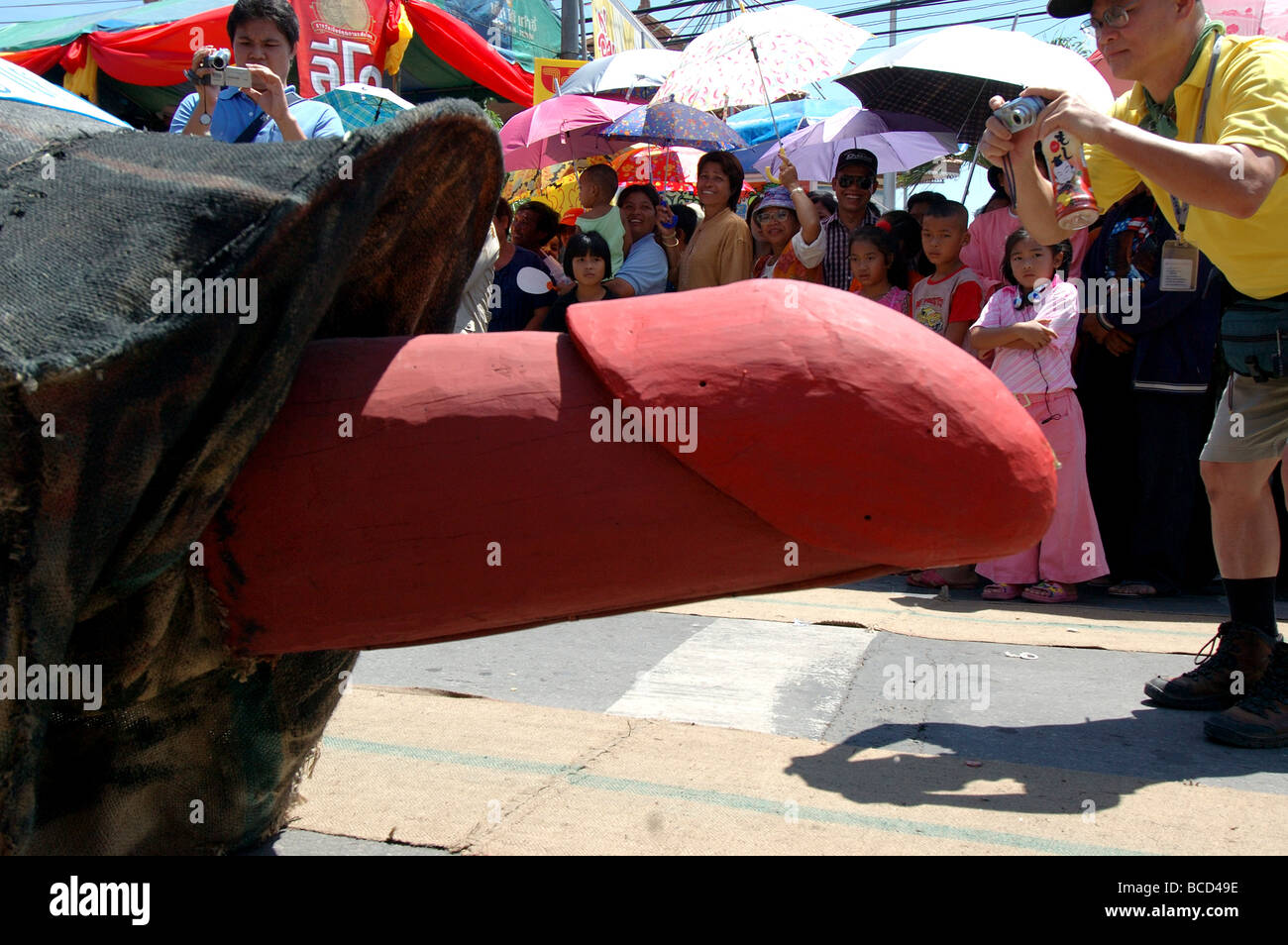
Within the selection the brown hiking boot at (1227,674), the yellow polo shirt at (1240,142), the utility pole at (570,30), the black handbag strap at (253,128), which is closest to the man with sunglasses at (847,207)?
the yellow polo shirt at (1240,142)

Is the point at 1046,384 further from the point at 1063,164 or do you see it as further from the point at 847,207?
the point at 1063,164

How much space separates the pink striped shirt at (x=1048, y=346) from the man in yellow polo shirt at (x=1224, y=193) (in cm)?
187

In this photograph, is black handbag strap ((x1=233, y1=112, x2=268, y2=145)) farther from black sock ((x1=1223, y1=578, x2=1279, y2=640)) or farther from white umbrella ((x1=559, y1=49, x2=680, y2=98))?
white umbrella ((x1=559, y1=49, x2=680, y2=98))

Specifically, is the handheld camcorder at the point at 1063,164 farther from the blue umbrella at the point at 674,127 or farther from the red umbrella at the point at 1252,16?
the blue umbrella at the point at 674,127

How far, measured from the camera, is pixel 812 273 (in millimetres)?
6422

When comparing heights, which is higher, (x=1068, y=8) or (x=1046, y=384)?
(x=1068, y=8)

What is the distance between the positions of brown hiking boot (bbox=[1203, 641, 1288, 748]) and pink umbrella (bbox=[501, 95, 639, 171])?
7.24 m

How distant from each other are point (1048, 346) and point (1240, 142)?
8.15ft

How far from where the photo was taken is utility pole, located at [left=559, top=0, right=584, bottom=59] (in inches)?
595

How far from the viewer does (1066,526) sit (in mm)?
5305

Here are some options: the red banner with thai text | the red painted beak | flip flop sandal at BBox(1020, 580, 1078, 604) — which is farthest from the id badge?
the red banner with thai text

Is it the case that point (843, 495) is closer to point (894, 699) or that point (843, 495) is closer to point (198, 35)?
point (894, 699)

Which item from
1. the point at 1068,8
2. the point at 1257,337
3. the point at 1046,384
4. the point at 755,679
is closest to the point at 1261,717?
the point at 1257,337

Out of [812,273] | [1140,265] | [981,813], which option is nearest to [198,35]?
[812,273]
